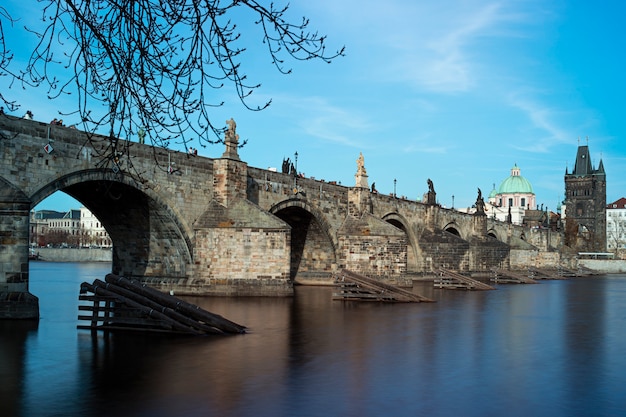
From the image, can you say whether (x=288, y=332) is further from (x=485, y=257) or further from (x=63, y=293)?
(x=485, y=257)

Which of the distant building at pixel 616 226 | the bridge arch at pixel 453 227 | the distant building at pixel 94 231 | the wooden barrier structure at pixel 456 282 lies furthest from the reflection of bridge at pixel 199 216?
the distant building at pixel 616 226

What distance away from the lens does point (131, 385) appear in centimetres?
1007

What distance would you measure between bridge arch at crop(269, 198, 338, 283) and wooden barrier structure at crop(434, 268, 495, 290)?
19.0ft

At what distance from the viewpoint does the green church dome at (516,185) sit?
132875mm

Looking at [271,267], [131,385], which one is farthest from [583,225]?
[131,385]

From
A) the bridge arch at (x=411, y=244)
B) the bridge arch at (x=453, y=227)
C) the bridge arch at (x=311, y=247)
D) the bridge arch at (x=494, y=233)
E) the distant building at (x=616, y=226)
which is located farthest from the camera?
the distant building at (x=616, y=226)

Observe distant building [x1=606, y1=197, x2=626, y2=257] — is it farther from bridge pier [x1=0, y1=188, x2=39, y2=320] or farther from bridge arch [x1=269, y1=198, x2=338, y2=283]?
bridge pier [x1=0, y1=188, x2=39, y2=320]

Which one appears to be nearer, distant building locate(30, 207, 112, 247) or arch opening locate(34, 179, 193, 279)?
arch opening locate(34, 179, 193, 279)

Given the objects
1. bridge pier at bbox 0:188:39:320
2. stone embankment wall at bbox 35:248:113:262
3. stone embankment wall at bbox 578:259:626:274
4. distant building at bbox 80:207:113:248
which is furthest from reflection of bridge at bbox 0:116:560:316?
distant building at bbox 80:207:113:248

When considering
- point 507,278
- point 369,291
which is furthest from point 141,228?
point 507,278

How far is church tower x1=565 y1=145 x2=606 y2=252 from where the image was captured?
113000 millimetres

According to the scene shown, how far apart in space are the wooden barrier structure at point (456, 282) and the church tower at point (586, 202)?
3137 inches

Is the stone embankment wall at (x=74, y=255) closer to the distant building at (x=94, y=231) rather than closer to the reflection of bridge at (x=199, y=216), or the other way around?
the distant building at (x=94, y=231)

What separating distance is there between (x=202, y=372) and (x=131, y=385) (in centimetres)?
138
